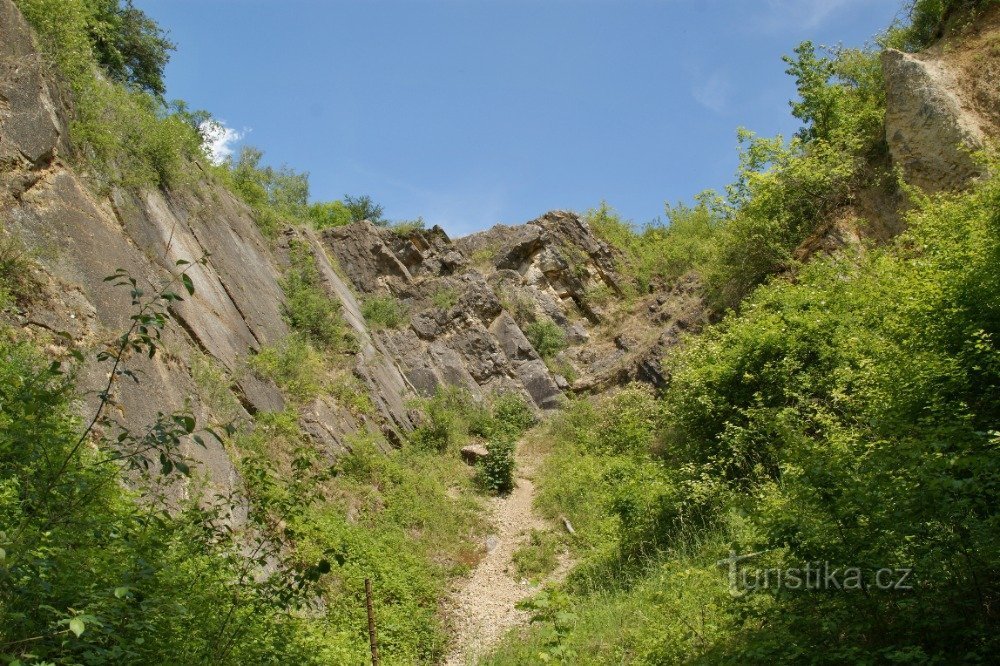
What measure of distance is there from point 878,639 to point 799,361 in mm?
6115

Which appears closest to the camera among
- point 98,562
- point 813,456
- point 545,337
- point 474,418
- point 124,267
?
point 98,562

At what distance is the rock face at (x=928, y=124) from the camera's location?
1345 centimetres

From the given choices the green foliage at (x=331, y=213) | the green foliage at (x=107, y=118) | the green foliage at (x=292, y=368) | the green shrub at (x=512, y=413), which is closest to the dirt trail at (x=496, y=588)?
the green shrub at (x=512, y=413)

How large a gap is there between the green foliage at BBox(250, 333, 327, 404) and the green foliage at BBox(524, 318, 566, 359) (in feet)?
39.7

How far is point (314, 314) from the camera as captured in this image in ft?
60.8

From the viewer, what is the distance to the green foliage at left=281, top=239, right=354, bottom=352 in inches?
720

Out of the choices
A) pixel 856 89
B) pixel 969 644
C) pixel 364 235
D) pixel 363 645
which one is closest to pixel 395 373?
pixel 364 235

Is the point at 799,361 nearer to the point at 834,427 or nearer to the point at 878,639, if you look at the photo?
the point at 834,427

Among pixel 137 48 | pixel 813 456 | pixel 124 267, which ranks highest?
pixel 137 48

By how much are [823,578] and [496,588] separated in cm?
839

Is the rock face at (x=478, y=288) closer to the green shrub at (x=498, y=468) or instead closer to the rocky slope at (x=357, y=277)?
the rocky slope at (x=357, y=277)

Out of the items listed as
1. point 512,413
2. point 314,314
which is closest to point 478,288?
point 512,413

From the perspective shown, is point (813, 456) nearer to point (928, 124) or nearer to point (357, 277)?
point (928, 124)

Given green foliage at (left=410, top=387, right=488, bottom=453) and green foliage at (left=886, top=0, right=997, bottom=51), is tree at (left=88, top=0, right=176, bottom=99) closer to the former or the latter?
green foliage at (left=410, top=387, right=488, bottom=453)
